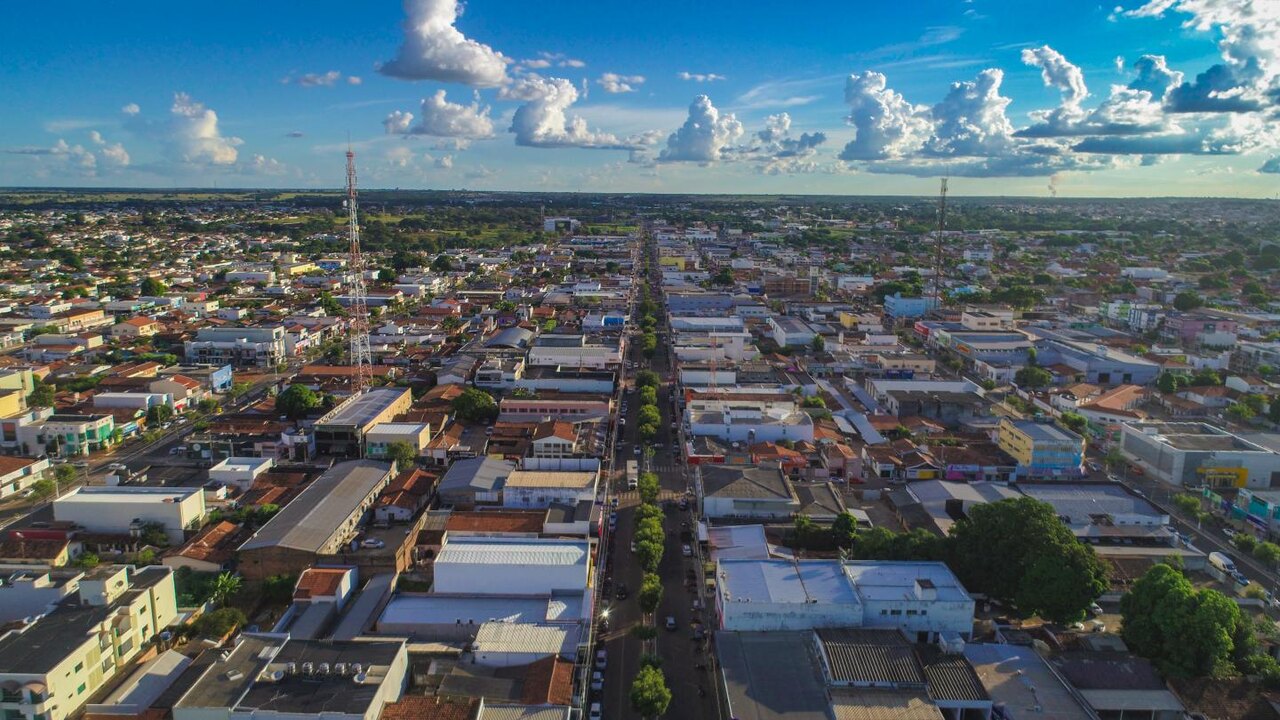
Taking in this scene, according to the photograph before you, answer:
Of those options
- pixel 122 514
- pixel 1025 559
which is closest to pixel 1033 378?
pixel 1025 559

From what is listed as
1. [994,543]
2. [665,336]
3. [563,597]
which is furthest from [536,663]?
[665,336]

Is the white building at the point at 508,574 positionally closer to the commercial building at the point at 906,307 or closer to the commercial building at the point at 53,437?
the commercial building at the point at 53,437

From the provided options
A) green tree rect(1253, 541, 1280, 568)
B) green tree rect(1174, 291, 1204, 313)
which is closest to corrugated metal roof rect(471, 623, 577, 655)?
green tree rect(1253, 541, 1280, 568)

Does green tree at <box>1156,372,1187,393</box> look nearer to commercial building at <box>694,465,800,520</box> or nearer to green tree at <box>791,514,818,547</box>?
commercial building at <box>694,465,800,520</box>

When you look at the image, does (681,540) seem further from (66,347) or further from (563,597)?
(66,347)

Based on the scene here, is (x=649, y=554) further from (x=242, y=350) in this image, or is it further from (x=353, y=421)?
(x=242, y=350)

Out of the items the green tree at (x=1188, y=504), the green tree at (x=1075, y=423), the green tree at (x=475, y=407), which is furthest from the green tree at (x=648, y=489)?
the green tree at (x=1075, y=423)

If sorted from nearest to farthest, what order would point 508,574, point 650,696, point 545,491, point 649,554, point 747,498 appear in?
point 650,696 → point 508,574 → point 649,554 → point 747,498 → point 545,491
